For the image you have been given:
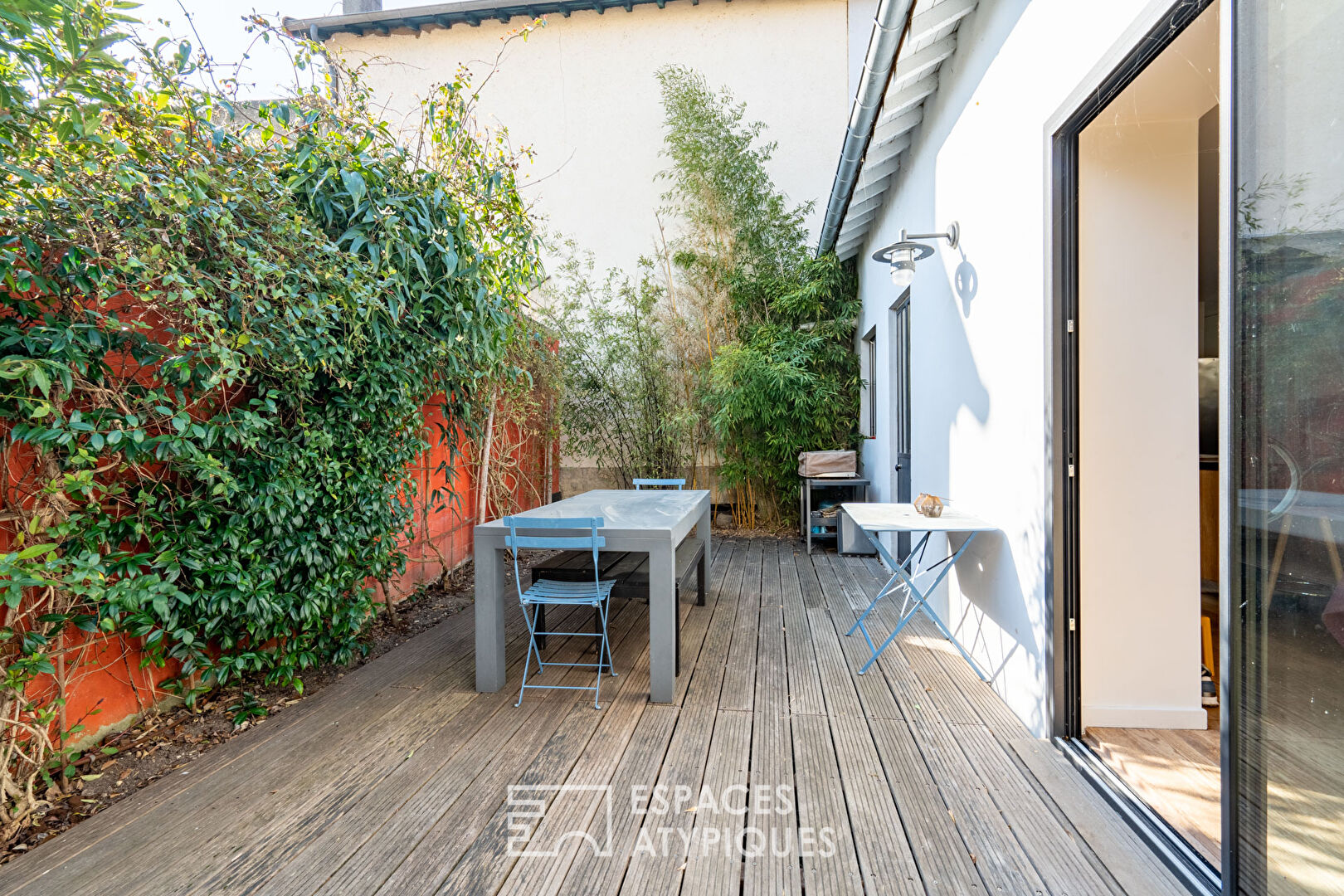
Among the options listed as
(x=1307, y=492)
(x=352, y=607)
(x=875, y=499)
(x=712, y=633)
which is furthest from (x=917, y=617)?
(x=352, y=607)

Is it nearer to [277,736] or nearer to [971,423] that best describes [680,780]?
[277,736]

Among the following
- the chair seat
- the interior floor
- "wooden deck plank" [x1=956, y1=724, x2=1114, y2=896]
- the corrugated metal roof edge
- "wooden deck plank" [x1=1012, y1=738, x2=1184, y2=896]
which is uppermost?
the corrugated metal roof edge

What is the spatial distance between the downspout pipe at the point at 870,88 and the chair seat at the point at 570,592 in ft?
9.49

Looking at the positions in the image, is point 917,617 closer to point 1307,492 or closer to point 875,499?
point 875,499

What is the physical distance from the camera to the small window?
5.75 m

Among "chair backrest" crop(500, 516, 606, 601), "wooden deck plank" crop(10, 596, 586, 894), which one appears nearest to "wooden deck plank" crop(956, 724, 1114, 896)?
"chair backrest" crop(500, 516, 606, 601)

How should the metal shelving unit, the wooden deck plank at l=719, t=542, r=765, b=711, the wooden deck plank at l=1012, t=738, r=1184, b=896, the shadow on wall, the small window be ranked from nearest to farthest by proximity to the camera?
the wooden deck plank at l=1012, t=738, r=1184, b=896 → the shadow on wall → the wooden deck plank at l=719, t=542, r=765, b=711 → the metal shelving unit → the small window

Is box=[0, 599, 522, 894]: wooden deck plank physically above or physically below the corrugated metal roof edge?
below

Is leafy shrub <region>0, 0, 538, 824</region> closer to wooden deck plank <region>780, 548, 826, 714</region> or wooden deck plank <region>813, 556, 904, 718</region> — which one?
wooden deck plank <region>780, 548, 826, 714</region>

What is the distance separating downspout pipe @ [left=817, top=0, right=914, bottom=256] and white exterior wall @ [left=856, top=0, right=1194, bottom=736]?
330 mm

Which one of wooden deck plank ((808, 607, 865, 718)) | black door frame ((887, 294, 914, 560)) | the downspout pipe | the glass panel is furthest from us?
black door frame ((887, 294, 914, 560))

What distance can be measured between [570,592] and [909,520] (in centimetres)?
152

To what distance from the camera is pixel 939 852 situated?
161 centimetres

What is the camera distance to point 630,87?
25.1 ft
